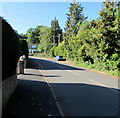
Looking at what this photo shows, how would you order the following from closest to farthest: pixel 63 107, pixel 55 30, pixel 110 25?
pixel 63 107 → pixel 110 25 → pixel 55 30

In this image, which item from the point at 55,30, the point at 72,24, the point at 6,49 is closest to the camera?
the point at 6,49

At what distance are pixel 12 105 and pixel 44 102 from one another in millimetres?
1412

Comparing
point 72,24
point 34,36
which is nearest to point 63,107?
point 72,24

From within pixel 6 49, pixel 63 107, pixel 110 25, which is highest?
pixel 110 25

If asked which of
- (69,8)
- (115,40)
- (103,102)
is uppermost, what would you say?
(69,8)

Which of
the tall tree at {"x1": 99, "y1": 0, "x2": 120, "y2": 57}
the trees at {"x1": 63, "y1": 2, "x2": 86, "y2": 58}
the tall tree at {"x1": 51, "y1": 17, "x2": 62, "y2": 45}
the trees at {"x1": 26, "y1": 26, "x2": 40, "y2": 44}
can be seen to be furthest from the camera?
the trees at {"x1": 26, "y1": 26, "x2": 40, "y2": 44}

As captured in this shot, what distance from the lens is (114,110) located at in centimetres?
649

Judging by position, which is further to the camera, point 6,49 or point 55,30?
point 55,30

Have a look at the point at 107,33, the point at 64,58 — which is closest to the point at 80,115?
the point at 107,33

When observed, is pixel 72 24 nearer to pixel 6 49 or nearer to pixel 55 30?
pixel 55 30

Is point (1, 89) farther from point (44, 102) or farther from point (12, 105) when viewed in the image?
point (44, 102)

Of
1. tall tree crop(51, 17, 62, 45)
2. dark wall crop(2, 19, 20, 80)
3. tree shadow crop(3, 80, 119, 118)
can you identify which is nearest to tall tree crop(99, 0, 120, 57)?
tree shadow crop(3, 80, 119, 118)

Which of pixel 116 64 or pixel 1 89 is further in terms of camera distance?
pixel 116 64

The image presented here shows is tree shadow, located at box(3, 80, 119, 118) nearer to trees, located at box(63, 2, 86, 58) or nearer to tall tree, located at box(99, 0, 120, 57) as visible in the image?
tall tree, located at box(99, 0, 120, 57)
